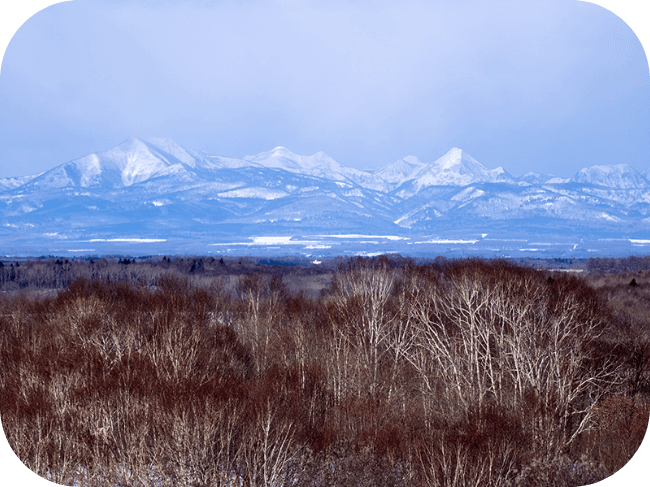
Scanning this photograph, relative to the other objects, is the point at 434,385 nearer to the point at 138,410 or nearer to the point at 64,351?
the point at 138,410

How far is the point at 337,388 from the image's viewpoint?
108 ft

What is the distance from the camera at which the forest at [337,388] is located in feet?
66.3

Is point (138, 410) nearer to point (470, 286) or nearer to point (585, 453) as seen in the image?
point (585, 453)

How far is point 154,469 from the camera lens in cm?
2120

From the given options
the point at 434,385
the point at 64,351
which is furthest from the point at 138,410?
the point at 434,385

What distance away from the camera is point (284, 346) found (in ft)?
140

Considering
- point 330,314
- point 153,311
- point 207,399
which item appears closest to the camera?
point 207,399

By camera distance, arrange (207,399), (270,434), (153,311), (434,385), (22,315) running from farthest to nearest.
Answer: (22,315)
(153,311)
(434,385)
(270,434)
(207,399)

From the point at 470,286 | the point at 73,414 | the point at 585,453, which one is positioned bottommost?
the point at 585,453

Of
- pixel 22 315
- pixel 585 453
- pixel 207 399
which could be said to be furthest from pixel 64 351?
pixel 585 453

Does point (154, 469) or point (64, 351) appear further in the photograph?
point (64, 351)

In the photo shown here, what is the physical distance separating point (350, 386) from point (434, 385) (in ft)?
15.0

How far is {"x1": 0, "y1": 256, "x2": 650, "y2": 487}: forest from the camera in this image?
2022cm

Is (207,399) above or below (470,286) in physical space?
below
